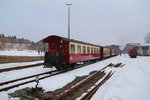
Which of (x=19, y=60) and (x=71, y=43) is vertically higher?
(x=71, y=43)

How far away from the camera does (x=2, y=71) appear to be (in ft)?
46.9

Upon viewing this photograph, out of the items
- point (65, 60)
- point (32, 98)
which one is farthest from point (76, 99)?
point (65, 60)

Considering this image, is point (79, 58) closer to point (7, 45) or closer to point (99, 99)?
point (99, 99)

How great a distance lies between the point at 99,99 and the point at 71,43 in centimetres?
909

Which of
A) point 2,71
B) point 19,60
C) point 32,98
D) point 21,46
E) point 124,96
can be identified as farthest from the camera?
point 21,46

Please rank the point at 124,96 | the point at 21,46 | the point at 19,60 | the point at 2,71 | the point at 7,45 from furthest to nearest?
the point at 21,46 < the point at 7,45 < the point at 19,60 < the point at 2,71 < the point at 124,96

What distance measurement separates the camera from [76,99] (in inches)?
269

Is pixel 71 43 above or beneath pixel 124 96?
above

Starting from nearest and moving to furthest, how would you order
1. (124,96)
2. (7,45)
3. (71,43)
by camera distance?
(124,96), (71,43), (7,45)

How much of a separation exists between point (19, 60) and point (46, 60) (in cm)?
958

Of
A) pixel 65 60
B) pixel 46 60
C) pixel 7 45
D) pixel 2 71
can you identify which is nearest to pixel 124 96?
pixel 65 60

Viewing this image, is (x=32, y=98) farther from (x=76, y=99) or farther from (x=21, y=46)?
(x=21, y=46)

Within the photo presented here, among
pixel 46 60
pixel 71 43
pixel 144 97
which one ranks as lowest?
pixel 144 97

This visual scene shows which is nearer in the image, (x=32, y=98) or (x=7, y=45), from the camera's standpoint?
(x=32, y=98)
